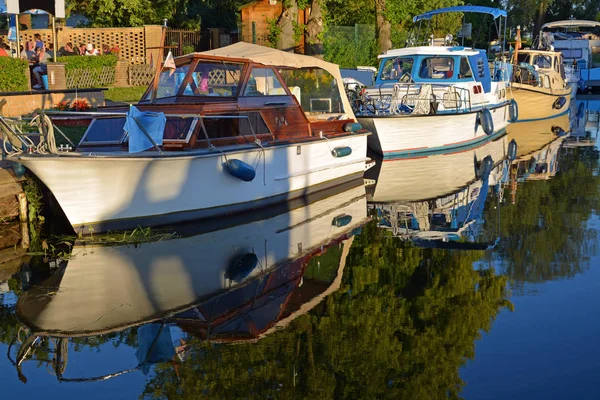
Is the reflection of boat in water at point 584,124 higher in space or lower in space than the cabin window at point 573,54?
lower

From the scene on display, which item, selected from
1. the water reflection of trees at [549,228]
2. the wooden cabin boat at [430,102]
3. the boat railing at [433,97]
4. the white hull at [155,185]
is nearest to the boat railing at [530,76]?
the wooden cabin boat at [430,102]

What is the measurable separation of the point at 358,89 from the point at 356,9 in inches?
649

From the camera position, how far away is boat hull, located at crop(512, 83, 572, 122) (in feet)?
96.3

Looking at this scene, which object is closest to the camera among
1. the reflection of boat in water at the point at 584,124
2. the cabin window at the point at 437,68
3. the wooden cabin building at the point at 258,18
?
the cabin window at the point at 437,68

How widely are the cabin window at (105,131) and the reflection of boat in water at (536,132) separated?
1193 cm

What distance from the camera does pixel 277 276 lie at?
10750 mm

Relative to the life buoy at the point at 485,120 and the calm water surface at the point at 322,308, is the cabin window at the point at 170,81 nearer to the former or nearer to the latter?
the calm water surface at the point at 322,308

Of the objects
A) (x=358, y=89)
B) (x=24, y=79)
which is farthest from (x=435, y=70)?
(x=24, y=79)

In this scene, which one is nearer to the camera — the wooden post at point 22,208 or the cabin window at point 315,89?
the wooden post at point 22,208

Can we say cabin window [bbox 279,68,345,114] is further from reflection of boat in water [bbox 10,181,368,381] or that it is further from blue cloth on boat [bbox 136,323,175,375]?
blue cloth on boat [bbox 136,323,175,375]

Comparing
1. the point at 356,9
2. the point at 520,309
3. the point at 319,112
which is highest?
the point at 356,9

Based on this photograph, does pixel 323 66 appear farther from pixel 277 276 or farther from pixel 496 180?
pixel 277 276

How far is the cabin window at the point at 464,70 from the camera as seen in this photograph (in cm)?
2291

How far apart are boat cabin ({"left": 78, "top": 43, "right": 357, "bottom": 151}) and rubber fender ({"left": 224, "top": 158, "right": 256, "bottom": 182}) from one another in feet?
1.52
